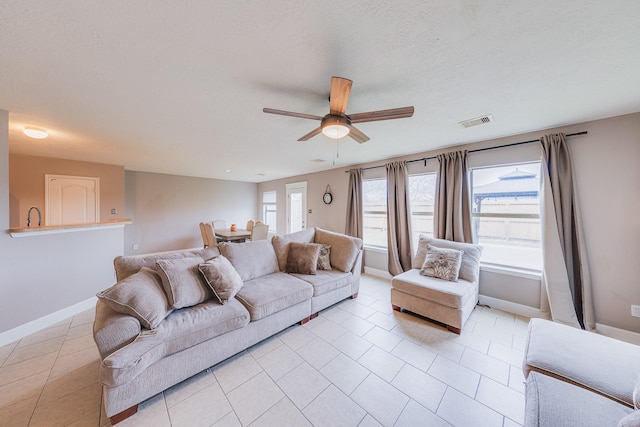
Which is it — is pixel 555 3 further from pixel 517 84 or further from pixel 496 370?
pixel 496 370

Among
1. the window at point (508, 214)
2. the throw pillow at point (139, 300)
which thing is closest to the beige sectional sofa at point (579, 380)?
the window at point (508, 214)

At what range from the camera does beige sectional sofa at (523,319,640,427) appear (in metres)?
0.90

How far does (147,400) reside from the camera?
151 cm

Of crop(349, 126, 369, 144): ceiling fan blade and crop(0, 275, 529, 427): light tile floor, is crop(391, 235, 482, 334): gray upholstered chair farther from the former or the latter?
crop(349, 126, 369, 144): ceiling fan blade

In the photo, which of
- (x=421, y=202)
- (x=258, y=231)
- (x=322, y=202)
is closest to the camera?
(x=421, y=202)

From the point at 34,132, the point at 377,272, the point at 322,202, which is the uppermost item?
the point at 34,132

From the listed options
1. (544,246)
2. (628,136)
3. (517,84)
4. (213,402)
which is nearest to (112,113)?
(213,402)

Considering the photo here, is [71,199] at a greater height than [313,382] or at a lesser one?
greater

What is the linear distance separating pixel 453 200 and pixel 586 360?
231cm

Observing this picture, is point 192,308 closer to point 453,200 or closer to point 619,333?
point 453,200

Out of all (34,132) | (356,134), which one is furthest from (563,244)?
(34,132)

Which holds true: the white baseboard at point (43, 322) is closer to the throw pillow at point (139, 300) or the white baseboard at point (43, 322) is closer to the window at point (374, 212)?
the throw pillow at point (139, 300)

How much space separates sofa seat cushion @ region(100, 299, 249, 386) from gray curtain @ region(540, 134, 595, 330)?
3.49 metres

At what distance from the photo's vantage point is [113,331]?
135cm
